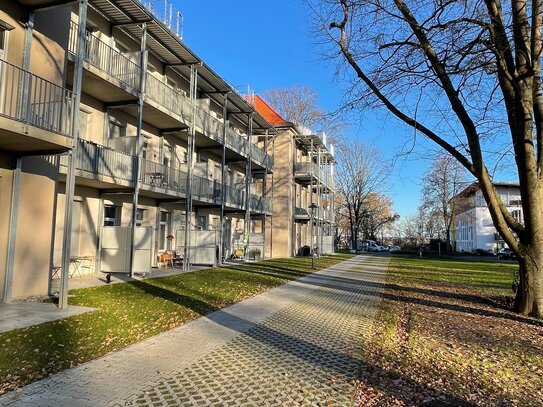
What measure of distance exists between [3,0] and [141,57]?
674 centimetres

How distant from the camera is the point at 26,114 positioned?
8.65m

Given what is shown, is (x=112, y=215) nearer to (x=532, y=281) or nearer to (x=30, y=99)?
(x=30, y=99)

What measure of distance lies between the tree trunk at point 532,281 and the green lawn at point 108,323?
22.0ft

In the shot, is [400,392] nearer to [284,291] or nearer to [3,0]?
[284,291]

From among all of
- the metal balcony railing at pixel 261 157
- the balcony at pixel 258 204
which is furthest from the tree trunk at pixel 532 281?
the metal balcony railing at pixel 261 157

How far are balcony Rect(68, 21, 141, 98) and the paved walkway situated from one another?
921cm

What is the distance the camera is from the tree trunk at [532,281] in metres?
9.89

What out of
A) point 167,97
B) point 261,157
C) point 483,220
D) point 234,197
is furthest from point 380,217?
point 167,97

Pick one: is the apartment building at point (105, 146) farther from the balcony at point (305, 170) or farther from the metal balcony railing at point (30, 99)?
the balcony at point (305, 170)

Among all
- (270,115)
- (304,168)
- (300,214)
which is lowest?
(300,214)

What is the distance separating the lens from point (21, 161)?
984 centimetres

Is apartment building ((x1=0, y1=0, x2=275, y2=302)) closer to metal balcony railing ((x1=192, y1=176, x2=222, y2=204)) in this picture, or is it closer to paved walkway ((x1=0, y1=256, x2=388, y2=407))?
metal balcony railing ((x1=192, y1=176, x2=222, y2=204))

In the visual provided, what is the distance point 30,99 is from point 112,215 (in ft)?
27.7

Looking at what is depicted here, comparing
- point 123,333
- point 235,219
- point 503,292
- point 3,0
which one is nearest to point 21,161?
point 3,0
